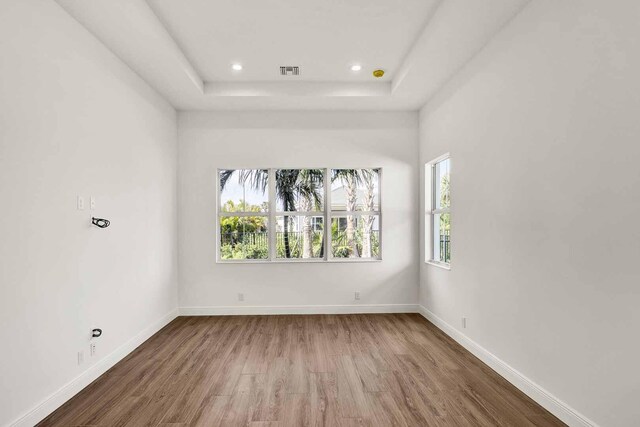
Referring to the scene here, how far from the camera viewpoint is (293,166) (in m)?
5.12

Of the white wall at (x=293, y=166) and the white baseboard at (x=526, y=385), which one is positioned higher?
the white wall at (x=293, y=166)

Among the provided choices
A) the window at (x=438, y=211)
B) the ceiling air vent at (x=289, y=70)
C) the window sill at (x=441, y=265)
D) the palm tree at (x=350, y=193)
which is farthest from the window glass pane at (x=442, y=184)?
the ceiling air vent at (x=289, y=70)

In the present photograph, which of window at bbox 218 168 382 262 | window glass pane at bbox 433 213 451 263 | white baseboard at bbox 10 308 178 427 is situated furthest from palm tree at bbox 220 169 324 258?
white baseboard at bbox 10 308 178 427

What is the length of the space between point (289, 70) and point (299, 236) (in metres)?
2.21

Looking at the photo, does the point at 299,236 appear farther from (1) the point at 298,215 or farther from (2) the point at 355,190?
(2) the point at 355,190

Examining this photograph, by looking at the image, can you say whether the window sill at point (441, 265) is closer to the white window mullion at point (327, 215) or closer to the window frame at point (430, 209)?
the window frame at point (430, 209)

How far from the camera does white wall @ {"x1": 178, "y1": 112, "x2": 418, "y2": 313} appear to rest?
16.6ft

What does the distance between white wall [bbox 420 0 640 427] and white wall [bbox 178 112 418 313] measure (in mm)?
1523

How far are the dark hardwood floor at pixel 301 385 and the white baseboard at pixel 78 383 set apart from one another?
5 cm

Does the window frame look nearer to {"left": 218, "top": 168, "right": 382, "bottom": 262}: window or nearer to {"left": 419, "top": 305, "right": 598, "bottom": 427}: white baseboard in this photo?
{"left": 218, "top": 168, "right": 382, "bottom": 262}: window

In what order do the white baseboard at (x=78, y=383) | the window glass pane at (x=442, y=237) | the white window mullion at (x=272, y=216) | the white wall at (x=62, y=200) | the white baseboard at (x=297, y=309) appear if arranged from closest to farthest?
the white wall at (x=62, y=200), the white baseboard at (x=78, y=383), the window glass pane at (x=442, y=237), the white baseboard at (x=297, y=309), the white window mullion at (x=272, y=216)

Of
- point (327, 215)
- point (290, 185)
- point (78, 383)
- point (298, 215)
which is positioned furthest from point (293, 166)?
point (78, 383)

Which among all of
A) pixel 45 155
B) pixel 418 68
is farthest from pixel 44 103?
pixel 418 68

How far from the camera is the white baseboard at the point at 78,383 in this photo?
2.31m
